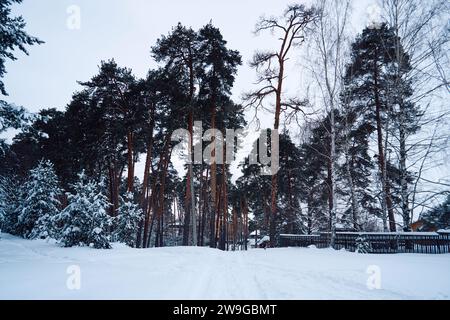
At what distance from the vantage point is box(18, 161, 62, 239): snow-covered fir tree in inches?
596

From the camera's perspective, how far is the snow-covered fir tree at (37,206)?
15.1 m

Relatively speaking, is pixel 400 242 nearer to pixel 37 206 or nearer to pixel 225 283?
pixel 225 283

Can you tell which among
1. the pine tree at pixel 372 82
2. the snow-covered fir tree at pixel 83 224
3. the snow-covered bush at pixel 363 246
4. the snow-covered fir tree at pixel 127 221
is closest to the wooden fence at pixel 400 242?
the snow-covered bush at pixel 363 246

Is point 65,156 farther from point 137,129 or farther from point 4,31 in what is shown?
point 4,31

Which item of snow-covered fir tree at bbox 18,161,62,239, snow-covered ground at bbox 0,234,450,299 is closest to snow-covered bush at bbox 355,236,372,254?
snow-covered ground at bbox 0,234,450,299

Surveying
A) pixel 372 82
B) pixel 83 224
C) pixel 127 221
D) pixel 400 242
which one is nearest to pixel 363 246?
pixel 400 242

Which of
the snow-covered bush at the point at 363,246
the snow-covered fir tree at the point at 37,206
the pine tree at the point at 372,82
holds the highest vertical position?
the pine tree at the point at 372,82

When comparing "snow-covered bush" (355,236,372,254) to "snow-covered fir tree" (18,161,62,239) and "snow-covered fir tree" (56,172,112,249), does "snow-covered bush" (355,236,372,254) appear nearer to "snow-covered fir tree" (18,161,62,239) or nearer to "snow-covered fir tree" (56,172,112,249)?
"snow-covered fir tree" (56,172,112,249)

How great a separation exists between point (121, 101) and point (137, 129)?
3236 millimetres

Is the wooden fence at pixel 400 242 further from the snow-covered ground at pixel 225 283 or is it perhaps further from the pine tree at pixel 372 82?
the snow-covered ground at pixel 225 283

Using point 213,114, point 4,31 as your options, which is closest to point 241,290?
point 4,31

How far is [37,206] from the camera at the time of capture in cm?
1573
